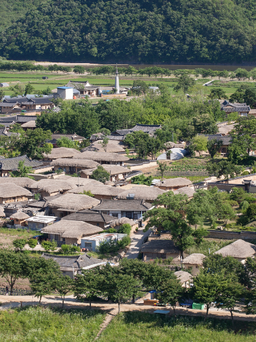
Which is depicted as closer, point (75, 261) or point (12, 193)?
point (75, 261)

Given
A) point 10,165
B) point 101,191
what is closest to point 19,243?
point 101,191

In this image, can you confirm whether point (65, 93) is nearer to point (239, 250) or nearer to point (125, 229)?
point (125, 229)

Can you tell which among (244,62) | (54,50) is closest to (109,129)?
(244,62)

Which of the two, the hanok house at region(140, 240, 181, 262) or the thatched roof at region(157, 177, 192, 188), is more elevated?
the thatched roof at region(157, 177, 192, 188)

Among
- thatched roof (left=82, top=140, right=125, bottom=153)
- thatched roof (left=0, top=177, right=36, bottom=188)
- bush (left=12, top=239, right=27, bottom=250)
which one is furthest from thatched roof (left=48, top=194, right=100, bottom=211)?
thatched roof (left=82, top=140, right=125, bottom=153)

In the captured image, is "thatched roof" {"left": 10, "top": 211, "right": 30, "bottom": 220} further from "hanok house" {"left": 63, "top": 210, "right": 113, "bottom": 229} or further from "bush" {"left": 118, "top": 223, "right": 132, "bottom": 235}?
"bush" {"left": 118, "top": 223, "right": 132, "bottom": 235}

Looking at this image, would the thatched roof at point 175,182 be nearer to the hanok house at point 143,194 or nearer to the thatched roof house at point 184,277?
the hanok house at point 143,194

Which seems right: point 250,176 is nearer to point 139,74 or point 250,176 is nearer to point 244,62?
point 139,74
